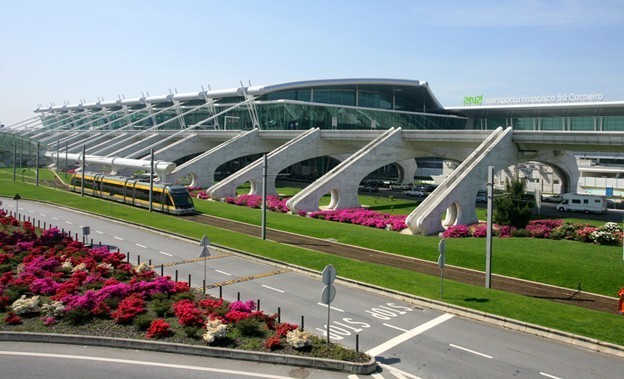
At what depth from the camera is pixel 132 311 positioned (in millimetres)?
16938

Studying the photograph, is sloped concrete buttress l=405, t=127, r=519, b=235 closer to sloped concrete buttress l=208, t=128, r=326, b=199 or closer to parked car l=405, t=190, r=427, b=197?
parked car l=405, t=190, r=427, b=197

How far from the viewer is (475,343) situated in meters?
15.9

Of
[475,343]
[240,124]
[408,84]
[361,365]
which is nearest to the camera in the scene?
[361,365]

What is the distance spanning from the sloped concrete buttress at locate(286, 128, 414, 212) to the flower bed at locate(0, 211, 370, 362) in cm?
2494

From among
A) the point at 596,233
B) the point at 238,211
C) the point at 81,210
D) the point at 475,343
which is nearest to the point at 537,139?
the point at 596,233

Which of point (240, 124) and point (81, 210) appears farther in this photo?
point (240, 124)

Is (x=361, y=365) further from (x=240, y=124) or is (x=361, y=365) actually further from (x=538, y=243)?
(x=240, y=124)

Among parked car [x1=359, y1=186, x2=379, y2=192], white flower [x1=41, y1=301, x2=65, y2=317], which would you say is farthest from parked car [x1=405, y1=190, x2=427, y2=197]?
white flower [x1=41, y1=301, x2=65, y2=317]

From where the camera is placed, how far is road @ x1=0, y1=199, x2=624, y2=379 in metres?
13.9

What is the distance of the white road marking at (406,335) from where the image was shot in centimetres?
1530

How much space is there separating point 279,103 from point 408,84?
28.8 metres

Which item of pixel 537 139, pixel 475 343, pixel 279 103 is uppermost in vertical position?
pixel 279 103

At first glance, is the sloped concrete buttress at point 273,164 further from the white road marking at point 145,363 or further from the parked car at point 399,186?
the white road marking at point 145,363

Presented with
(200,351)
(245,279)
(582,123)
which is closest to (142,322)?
(200,351)
